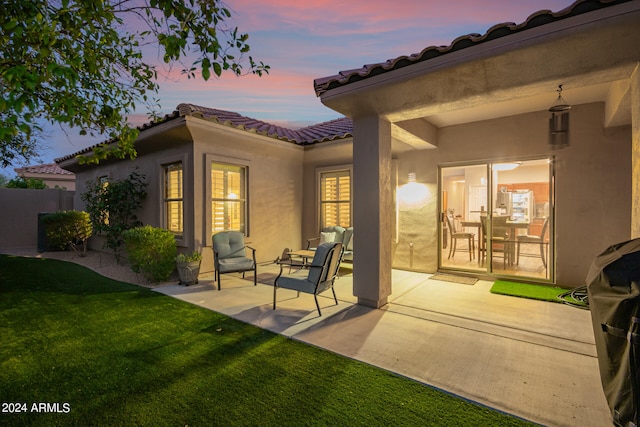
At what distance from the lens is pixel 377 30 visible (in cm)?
440

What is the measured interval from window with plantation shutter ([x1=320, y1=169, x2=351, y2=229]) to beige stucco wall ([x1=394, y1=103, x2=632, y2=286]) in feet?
9.44

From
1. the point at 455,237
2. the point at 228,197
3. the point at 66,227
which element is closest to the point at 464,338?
the point at 455,237

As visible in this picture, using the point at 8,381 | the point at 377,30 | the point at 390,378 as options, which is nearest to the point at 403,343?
the point at 390,378

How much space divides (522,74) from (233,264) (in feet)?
16.4

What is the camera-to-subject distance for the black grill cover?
1540 millimetres

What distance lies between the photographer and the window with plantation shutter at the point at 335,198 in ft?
26.1

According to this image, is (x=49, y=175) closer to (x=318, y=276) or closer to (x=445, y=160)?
(x=318, y=276)

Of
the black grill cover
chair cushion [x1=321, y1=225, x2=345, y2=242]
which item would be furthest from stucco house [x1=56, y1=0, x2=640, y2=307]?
the black grill cover

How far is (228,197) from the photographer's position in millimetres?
6914

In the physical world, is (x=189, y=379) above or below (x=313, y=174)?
below

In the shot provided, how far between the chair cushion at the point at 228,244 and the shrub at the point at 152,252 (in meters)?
0.87

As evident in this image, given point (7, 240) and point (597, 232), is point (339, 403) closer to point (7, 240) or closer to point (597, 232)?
point (597, 232)

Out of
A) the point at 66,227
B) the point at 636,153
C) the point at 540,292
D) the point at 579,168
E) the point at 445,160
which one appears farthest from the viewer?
the point at 66,227

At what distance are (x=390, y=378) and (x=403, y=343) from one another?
74 cm
